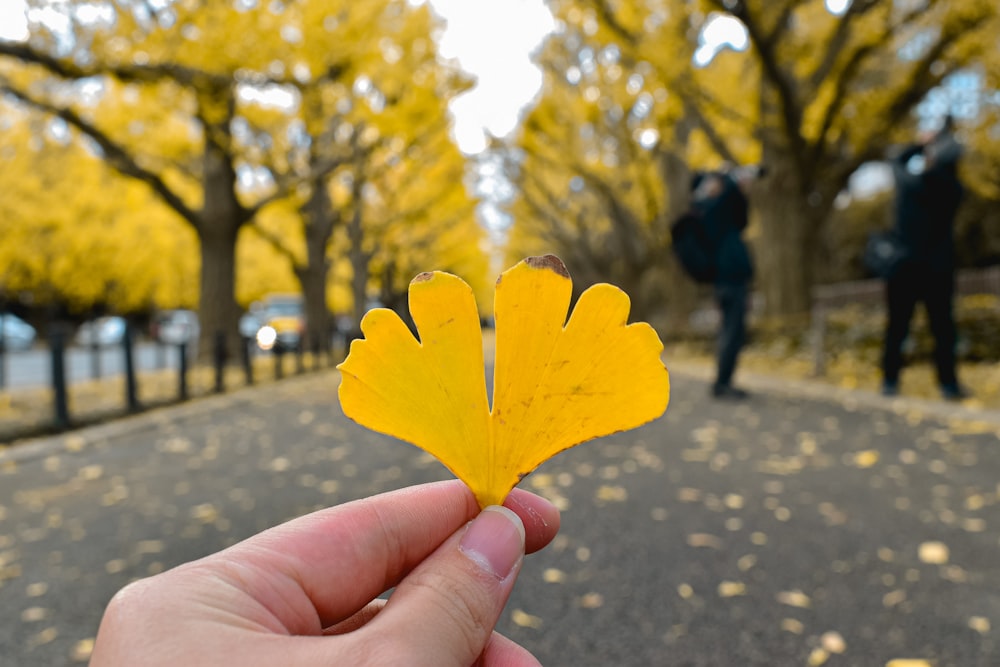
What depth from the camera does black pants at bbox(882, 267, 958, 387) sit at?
18.5ft

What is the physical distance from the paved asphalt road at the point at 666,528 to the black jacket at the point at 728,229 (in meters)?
1.27

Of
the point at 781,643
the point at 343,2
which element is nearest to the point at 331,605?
the point at 781,643

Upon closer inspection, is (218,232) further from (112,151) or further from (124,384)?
(124,384)

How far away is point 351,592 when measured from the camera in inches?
29.5

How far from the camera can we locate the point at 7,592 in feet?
8.48

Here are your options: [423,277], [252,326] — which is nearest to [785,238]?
[252,326]

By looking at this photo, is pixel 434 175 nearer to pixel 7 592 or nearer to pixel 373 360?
pixel 7 592

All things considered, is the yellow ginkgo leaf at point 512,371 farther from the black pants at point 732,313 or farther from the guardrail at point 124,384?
the black pants at point 732,313

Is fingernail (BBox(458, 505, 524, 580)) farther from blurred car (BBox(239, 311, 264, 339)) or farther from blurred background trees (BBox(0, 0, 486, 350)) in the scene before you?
blurred background trees (BBox(0, 0, 486, 350))

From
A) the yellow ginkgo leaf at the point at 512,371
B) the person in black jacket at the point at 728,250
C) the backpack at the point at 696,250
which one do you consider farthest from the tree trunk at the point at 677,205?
A: the yellow ginkgo leaf at the point at 512,371

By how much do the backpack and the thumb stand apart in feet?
13.0

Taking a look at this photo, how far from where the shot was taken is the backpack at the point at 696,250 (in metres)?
4.82

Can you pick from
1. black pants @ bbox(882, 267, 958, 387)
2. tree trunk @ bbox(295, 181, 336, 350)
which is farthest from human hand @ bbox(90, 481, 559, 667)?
tree trunk @ bbox(295, 181, 336, 350)

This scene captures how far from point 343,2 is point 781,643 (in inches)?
472
